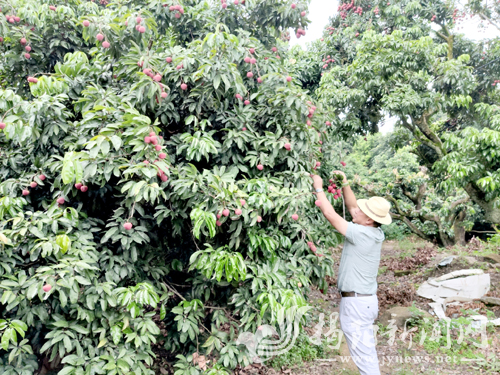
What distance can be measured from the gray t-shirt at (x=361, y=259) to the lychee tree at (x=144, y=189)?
0.32 metres

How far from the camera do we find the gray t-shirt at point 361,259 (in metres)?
2.57

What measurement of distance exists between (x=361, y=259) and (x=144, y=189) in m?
1.62

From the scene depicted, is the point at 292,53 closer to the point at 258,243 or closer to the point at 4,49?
the point at 4,49

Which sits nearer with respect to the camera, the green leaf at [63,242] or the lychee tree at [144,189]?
the green leaf at [63,242]

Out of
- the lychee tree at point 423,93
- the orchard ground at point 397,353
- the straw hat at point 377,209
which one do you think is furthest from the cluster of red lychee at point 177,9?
the orchard ground at point 397,353

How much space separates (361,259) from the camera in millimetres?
2605

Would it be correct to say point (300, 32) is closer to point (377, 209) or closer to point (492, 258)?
point (377, 209)

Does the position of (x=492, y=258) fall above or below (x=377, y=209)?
above

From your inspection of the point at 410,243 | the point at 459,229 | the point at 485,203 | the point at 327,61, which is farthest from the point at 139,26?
the point at 410,243

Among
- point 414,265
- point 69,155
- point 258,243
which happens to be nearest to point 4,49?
point 69,155

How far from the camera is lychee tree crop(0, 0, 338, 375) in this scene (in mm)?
2137

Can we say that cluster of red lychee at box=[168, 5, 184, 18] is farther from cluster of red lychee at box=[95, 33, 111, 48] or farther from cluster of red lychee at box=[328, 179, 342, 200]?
cluster of red lychee at box=[328, 179, 342, 200]

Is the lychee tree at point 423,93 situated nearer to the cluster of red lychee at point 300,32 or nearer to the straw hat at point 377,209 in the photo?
the cluster of red lychee at point 300,32

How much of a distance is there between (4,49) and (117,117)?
177 centimetres
